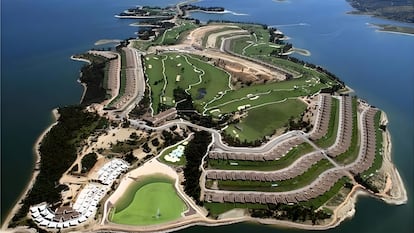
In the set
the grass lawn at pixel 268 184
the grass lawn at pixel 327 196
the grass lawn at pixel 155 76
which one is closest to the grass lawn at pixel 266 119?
the grass lawn at pixel 268 184

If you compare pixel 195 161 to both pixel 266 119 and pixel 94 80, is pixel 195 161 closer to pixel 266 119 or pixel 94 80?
pixel 266 119

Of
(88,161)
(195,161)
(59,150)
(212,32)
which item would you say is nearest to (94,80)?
(59,150)

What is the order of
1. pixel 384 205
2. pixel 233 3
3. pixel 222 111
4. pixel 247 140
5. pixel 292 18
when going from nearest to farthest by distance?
pixel 384 205 < pixel 247 140 < pixel 222 111 < pixel 292 18 < pixel 233 3

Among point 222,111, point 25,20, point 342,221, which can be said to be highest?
point 25,20

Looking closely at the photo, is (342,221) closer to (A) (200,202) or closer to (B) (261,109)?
(A) (200,202)

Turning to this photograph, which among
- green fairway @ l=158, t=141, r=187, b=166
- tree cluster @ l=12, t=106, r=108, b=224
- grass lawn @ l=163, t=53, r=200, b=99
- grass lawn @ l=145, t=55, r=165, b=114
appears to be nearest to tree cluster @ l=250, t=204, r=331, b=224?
green fairway @ l=158, t=141, r=187, b=166

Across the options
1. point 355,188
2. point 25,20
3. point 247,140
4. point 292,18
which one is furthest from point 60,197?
point 292,18
